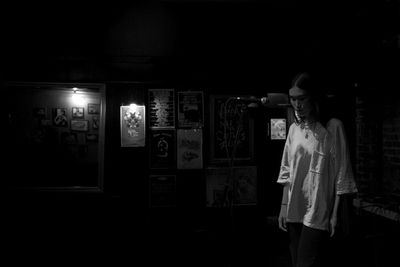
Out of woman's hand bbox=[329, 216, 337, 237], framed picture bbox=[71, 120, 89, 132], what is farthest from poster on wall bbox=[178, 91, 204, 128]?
woman's hand bbox=[329, 216, 337, 237]

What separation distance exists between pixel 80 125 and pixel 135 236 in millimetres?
2538

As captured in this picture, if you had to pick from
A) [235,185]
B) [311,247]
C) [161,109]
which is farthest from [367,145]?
[161,109]

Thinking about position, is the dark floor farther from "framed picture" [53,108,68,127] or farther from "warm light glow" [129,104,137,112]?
"warm light glow" [129,104,137,112]

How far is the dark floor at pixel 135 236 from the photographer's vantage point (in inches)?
235

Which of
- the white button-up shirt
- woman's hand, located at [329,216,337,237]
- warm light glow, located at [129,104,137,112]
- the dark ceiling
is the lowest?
woman's hand, located at [329,216,337,237]

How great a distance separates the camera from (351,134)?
5.74 meters

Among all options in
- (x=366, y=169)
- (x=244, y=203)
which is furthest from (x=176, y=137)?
(x=366, y=169)

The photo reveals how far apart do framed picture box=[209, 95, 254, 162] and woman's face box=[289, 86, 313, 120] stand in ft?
9.71

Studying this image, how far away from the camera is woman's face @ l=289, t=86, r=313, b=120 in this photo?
3.52 metres

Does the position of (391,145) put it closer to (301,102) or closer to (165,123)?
(301,102)

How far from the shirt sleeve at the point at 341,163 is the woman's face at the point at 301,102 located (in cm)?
31

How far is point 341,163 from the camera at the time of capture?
3.37 meters

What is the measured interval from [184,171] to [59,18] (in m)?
3.65

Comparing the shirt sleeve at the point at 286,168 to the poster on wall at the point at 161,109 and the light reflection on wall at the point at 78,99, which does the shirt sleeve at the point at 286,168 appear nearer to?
the poster on wall at the point at 161,109
